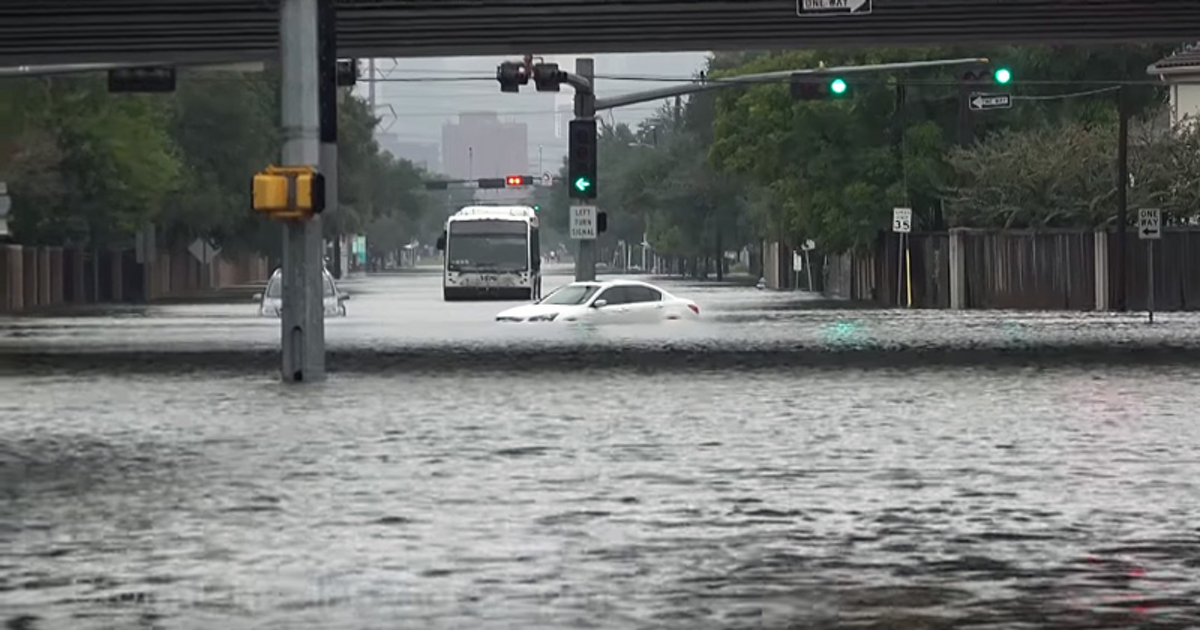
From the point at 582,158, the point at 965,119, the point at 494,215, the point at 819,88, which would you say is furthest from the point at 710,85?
the point at 494,215

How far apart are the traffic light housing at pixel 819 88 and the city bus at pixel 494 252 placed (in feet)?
99.0

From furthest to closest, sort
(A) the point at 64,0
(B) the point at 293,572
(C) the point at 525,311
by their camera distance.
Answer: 1. (C) the point at 525,311
2. (A) the point at 64,0
3. (B) the point at 293,572

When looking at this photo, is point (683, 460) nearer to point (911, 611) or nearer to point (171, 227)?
point (911, 611)

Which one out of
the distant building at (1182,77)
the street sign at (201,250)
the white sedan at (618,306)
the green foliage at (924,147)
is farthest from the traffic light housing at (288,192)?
the street sign at (201,250)

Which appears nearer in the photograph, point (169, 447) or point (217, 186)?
point (169, 447)

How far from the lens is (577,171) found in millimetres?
53719

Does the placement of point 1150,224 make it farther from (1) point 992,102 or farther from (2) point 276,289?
(2) point 276,289

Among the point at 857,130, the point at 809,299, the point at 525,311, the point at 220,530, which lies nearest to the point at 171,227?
the point at 809,299

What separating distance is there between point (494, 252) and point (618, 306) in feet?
101

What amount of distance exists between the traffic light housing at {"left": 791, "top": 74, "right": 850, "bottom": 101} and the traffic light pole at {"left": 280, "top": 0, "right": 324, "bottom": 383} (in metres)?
24.9

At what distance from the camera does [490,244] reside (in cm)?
8712

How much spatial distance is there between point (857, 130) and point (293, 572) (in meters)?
67.5

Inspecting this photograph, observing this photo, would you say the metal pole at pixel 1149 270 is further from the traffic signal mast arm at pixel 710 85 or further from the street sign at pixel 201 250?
the street sign at pixel 201 250

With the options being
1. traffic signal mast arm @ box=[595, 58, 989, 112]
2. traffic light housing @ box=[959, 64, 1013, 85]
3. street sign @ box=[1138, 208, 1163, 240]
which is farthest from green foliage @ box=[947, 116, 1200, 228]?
traffic signal mast arm @ box=[595, 58, 989, 112]
